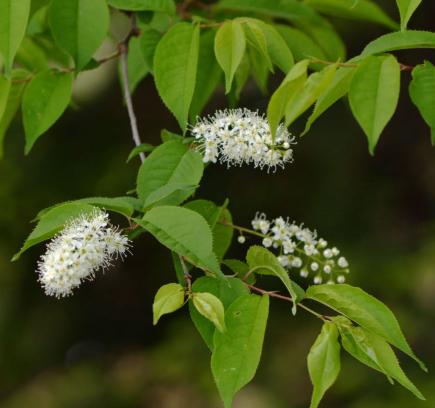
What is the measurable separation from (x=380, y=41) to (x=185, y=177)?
442 mm

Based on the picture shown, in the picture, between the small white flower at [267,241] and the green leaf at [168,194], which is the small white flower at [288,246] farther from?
the green leaf at [168,194]

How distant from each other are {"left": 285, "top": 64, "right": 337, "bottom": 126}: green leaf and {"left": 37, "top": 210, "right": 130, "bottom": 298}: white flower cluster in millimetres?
364

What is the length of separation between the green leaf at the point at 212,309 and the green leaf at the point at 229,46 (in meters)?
0.42

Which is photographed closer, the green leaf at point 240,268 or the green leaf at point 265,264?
the green leaf at point 265,264

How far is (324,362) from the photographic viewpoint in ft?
4.15

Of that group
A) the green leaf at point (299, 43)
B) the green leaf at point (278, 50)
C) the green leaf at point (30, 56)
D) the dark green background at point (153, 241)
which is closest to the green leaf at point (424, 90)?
the green leaf at point (278, 50)

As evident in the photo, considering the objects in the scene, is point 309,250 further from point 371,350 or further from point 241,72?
point 241,72

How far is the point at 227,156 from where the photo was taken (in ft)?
4.97

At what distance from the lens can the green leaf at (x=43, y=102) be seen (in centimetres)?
175

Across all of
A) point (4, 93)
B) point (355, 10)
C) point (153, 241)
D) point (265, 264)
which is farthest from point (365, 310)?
point (153, 241)

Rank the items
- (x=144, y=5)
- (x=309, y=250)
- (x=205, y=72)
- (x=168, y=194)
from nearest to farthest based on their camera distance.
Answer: (x=168, y=194)
(x=309, y=250)
(x=144, y=5)
(x=205, y=72)

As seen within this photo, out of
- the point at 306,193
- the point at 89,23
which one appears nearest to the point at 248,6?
the point at 89,23

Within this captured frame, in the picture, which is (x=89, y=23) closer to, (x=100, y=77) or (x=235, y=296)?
(x=235, y=296)

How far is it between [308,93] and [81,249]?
0.47m
